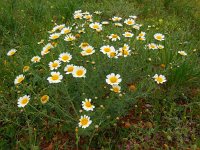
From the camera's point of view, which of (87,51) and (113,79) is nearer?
(113,79)

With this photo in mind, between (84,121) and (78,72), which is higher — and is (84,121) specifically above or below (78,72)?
below

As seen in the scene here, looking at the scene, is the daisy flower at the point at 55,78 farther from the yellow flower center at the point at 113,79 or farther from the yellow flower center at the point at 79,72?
the yellow flower center at the point at 113,79

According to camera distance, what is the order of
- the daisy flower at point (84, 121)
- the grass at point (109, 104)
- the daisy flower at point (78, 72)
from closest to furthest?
the daisy flower at point (84, 121) → the daisy flower at point (78, 72) → the grass at point (109, 104)

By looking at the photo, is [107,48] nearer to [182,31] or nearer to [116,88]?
[116,88]

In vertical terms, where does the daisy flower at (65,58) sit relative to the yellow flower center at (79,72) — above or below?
below

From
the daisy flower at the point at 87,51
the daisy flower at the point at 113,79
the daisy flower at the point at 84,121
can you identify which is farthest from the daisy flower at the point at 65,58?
the daisy flower at the point at 84,121

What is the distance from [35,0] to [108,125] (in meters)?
2.55

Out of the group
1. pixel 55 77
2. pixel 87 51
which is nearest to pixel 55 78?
pixel 55 77

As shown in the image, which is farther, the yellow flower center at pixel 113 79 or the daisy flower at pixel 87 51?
the daisy flower at pixel 87 51

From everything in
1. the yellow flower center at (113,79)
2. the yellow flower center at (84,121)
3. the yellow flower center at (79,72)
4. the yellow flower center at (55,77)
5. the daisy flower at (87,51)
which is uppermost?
the daisy flower at (87,51)

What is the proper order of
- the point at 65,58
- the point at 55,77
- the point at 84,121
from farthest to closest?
the point at 65,58 < the point at 55,77 < the point at 84,121

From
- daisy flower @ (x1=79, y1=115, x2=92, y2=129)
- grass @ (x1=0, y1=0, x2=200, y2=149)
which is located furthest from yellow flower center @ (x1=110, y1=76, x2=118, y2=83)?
daisy flower @ (x1=79, y1=115, x2=92, y2=129)

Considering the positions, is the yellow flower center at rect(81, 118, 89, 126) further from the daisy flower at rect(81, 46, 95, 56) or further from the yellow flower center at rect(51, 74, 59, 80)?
the daisy flower at rect(81, 46, 95, 56)

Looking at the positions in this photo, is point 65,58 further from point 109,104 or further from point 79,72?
point 109,104
